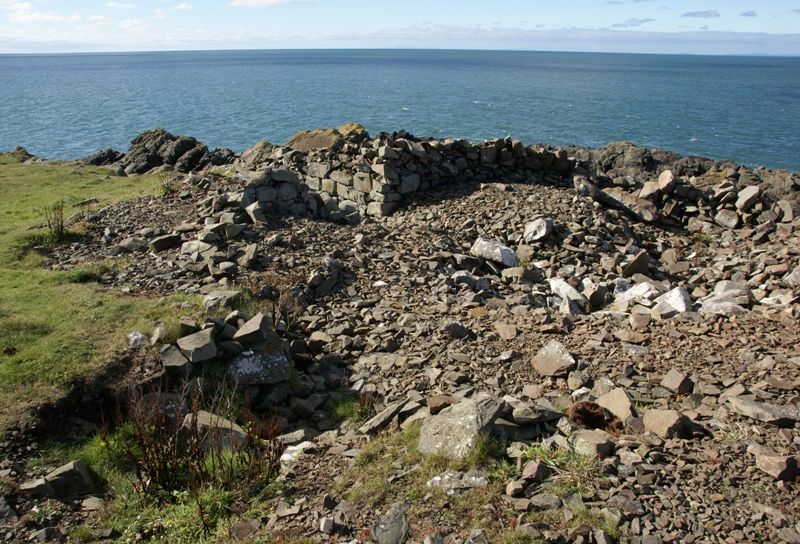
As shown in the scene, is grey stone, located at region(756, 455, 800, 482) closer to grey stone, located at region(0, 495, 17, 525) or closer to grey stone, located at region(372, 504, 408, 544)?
grey stone, located at region(372, 504, 408, 544)

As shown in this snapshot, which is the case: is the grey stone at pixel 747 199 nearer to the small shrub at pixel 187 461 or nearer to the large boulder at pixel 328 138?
the large boulder at pixel 328 138

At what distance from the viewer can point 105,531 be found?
5.65 m

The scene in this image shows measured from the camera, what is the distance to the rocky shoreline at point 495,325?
559cm

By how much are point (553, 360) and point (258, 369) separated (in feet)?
12.7

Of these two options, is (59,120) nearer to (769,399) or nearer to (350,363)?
(350,363)

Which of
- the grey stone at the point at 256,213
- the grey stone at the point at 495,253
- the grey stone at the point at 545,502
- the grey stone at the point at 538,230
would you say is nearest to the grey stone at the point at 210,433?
the grey stone at the point at 545,502

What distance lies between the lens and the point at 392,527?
17.3ft

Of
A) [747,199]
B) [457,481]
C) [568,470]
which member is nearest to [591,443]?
[568,470]

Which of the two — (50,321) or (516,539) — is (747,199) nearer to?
(516,539)

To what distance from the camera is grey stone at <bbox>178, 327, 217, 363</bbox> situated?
8094mm

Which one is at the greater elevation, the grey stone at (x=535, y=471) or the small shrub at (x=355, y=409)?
the grey stone at (x=535, y=471)

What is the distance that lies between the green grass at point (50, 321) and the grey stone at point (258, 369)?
4.26ft

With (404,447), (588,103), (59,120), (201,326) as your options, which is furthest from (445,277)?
(588,103)

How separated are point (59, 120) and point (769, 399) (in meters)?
65.8
